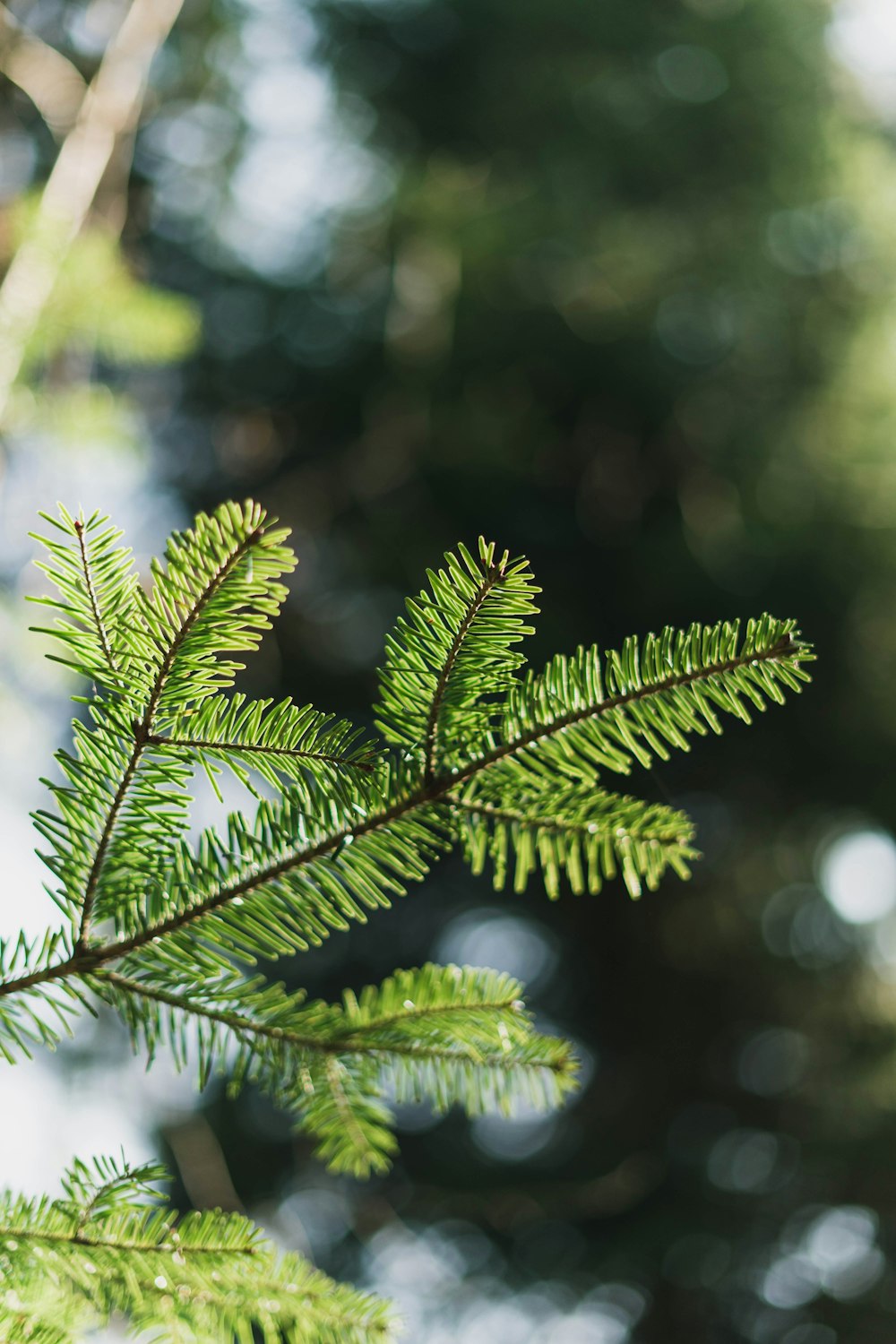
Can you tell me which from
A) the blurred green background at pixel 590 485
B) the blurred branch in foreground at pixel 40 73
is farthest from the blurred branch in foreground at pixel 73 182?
the blurred green background at pixel 590 485

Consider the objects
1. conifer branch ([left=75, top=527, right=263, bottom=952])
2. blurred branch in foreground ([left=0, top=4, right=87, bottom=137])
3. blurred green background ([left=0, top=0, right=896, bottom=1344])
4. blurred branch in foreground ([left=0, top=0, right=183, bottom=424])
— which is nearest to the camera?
conifer branch ([left=75, top=527, right=263, bottom=952])

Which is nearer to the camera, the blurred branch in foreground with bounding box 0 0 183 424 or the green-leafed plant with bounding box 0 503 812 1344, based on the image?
the green-leafed plant with bounding box 0 503 812 1344

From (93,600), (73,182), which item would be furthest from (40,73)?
(93,600)

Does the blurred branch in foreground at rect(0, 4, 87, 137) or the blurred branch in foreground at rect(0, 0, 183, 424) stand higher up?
the blurred branch in foreground at rect(0, 4, 87, 137)

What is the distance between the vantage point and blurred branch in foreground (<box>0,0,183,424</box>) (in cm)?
77

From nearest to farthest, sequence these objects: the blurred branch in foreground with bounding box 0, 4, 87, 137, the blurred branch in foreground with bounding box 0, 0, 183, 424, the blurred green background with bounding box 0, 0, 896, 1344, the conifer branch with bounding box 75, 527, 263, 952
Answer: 1. the conifer branch with bounding box 75, 527, 263, 952
2. the blurred branch in foreground with bounding box 0, 0, 183, 424
3. the blurred branch in foreground with bounding box 0, 4, 87, 137
4. the blurred green background with bounding box 0, 0, 896, 1344

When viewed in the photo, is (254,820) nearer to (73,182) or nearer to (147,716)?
(147,716)

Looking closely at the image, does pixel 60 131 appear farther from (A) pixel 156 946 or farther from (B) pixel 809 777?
(B) pixel 809 777

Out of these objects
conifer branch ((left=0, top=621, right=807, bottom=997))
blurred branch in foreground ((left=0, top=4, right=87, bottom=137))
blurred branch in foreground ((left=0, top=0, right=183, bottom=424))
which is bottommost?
conifer branch ((left=0, top=621, right=807, bottom=997))

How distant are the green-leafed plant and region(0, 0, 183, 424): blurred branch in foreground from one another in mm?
576

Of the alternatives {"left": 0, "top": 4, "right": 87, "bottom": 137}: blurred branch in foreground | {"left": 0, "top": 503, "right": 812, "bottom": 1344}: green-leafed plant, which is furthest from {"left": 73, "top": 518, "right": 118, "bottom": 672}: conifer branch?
{"left": 0, "top": 4, "right": 87, "bottom": 137}: blurred branch in foreground

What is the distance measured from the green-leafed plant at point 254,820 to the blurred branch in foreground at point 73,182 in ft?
1.89

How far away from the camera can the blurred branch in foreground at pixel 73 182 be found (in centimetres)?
77

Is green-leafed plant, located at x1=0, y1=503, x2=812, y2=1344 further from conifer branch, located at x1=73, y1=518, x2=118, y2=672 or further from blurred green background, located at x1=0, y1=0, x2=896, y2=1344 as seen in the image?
blurred green background, located at x1=0, y1=0, x2=896, y2=1344
